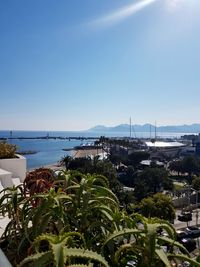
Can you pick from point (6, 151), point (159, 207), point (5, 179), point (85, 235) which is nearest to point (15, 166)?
point (6, 151)

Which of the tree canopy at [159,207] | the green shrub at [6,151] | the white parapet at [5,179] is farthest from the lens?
the tree canopy at [159,207]

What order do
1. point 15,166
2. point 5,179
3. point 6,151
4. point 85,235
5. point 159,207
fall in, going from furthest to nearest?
point 159,207
point 6,151
point 15,166
point 5,179
point 85,235

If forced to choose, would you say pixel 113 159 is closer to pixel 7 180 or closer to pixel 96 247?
Answer: pixel 7 180

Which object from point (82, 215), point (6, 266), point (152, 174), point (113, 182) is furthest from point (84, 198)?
point (152, 174)

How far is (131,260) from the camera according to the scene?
151cm

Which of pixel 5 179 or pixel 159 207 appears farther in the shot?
pixel 159 207

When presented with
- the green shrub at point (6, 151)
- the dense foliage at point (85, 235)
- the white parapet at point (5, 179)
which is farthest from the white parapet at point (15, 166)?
the dense foliage at point (85, 235)

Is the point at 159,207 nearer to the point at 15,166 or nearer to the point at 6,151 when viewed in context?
the point at 6,151

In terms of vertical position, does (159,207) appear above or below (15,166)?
below

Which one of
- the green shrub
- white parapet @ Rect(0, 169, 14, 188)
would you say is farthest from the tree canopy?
white parapet @ Rect(0, 169, 14, 188)

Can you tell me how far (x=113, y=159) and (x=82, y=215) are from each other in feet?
214

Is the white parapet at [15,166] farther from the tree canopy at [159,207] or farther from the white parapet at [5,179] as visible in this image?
the tree canopy at [159,207]

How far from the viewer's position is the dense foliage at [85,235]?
1298 mm

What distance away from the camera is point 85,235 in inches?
72.0
